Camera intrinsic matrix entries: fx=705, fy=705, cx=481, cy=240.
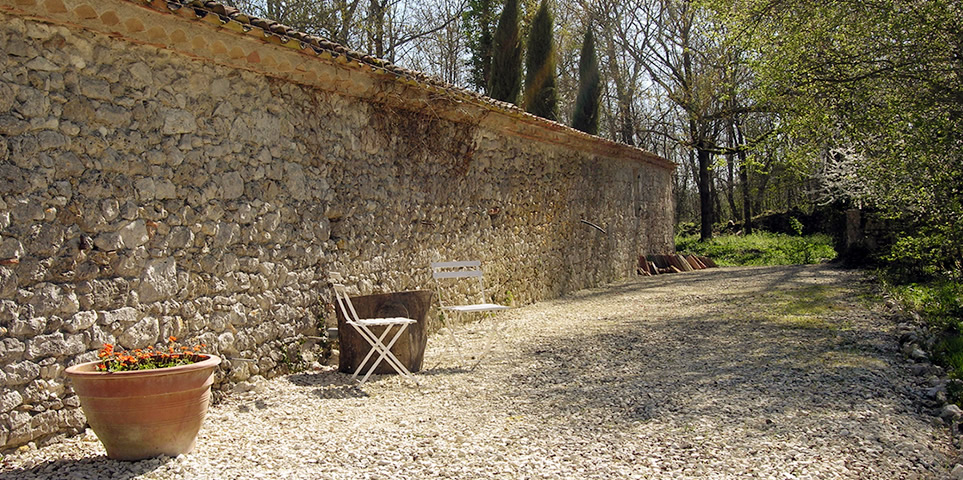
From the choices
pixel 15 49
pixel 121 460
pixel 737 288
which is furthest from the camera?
pixel 737 288

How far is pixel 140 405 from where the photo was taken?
3219 millimetres

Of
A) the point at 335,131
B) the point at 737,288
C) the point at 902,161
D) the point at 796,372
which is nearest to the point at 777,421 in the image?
the point at 796,372

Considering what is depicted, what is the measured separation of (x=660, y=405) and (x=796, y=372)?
4.52 feet

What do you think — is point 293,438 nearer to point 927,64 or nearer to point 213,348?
point 213,348

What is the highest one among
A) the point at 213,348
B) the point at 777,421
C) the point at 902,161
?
the point at 902,161

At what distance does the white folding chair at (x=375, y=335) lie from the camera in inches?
199

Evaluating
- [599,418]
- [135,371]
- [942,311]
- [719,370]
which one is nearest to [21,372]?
[135,371]

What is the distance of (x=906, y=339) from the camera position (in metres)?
Result: 6.07

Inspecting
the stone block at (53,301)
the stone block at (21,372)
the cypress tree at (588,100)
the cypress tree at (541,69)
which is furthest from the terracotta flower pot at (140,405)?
the cypress tree at (588,100)

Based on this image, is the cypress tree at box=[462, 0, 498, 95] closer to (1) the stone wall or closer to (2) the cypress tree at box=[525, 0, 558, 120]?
(2) the cypress tree at box=[525, 0, 558, 120]

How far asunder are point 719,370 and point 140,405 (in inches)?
158

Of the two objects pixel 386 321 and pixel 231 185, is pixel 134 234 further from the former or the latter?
pixel 386 321

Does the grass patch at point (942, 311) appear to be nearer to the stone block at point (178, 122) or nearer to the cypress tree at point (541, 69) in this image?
the stone block at point (178, 122)

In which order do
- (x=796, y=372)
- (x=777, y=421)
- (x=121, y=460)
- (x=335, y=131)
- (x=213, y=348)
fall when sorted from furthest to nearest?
(x=335, y=131), (x=796, y=372), (x=213, y=348), (x=777, y=421), (x=121, y=460)
